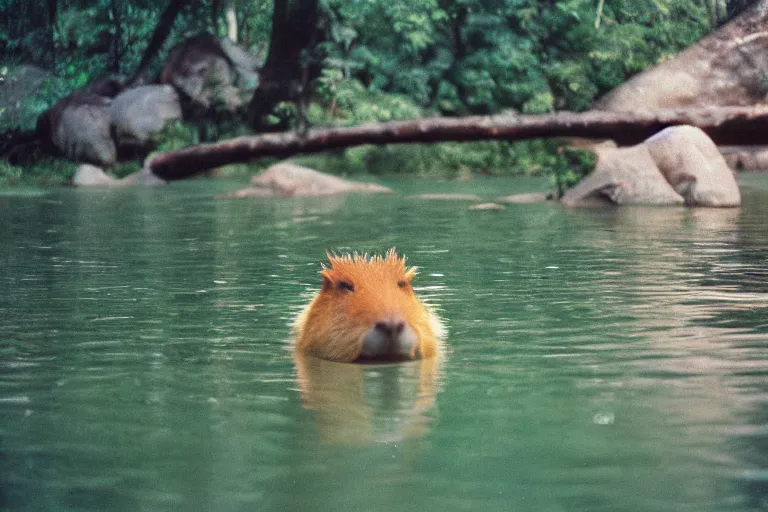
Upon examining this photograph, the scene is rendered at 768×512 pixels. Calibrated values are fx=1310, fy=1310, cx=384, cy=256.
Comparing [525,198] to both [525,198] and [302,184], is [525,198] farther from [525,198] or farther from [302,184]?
[302,184]

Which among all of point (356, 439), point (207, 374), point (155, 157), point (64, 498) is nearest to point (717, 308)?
point (207, 374)

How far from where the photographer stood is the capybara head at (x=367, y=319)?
7.01 metres

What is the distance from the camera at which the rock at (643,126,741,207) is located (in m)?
20.2

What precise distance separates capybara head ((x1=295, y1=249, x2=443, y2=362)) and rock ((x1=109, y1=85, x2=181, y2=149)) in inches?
1039

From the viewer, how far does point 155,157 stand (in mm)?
29266

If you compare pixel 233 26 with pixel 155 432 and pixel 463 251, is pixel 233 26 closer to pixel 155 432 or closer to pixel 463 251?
pixel 463 251

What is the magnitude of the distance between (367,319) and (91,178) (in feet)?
79.2

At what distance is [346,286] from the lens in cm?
736

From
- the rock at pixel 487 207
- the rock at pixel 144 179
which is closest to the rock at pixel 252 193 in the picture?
the rock at pixel 144 179

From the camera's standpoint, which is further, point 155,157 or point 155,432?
point 155,157

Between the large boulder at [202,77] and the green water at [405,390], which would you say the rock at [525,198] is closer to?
the green water at [405,390]

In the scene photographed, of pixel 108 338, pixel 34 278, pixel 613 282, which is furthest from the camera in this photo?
pixel 34 278

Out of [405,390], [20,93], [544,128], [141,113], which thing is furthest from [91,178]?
[405,390]

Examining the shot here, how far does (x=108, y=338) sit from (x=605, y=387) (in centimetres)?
340
